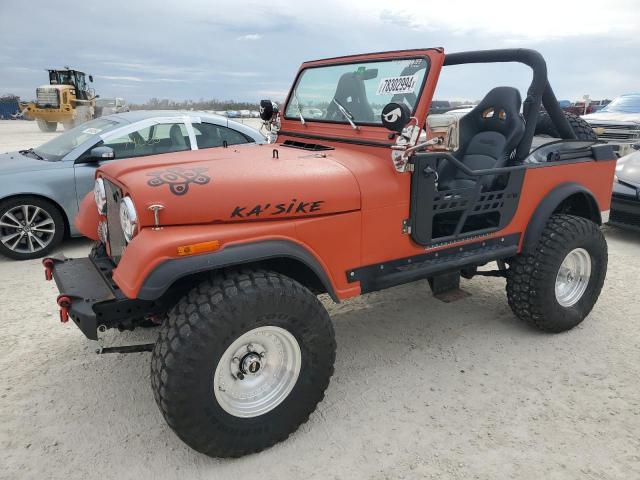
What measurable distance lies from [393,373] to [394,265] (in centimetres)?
79

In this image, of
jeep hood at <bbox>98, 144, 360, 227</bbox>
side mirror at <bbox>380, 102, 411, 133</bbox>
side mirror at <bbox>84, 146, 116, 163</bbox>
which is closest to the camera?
jeep hood at <bbox>98, 144, 360, 227</bbox>

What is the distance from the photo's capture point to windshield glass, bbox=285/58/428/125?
3209mm

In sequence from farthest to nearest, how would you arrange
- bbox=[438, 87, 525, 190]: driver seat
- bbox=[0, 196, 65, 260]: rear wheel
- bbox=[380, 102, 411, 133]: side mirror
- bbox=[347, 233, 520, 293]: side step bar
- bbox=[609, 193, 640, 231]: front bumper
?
1. bbox=[609, 193, 640, 231]: front bumper
2. bbox=[0, 196, 65, 260]: rear wheel
3. bbox=[438, 87, 525, 190]: driver seat
4. bbox=[347, 233, 520, 293]: side step bar
5. bbox=[380, 102, 411, 133]: side mirror

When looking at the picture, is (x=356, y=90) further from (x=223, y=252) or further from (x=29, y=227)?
(x=29, y=227)

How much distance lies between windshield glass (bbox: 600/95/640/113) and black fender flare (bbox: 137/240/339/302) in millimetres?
12083

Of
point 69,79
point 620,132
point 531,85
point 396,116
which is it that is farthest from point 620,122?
point 69,79

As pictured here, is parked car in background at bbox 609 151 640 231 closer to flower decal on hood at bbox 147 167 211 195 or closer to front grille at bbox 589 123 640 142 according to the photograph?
front grille at bbox 589 123 640 142

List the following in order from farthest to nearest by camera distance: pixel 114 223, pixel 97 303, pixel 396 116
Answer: pixel 114 223, pixel 396 116, pixel 97 303

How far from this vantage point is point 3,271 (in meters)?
5.22

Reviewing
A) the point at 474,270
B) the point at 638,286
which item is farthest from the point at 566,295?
the point at 638,286

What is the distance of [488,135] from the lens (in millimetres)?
4430

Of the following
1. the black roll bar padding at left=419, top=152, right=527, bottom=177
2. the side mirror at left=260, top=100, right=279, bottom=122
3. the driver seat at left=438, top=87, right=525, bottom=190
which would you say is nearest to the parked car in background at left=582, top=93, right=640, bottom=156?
the driver seat at left=438, top=87, right=525, bottom=190

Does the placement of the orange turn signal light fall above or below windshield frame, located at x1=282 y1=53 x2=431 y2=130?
below

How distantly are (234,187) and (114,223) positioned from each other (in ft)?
3.04
